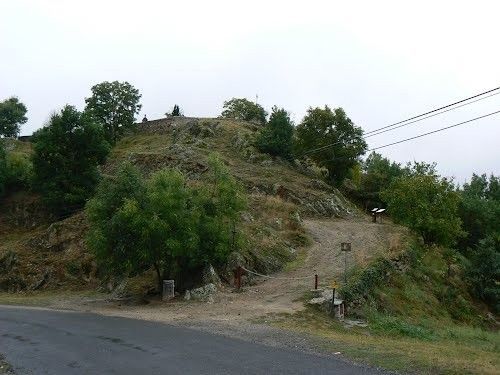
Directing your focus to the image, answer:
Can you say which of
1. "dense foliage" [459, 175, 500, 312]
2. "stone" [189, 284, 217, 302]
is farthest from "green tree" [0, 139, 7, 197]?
"dense foliage" [459, 175, 500, 312]

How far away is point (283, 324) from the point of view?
19797 mm

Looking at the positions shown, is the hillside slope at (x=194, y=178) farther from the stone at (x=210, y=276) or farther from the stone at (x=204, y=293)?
the stone at (x=204, y=293)

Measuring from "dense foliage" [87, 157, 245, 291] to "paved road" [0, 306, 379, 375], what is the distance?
5.59 m

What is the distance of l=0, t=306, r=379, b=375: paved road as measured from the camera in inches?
478

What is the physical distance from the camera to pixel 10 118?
79688 mm

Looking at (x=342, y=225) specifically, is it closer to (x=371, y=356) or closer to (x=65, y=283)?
(x=65, y=283)

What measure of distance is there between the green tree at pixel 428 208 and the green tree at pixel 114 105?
37.2 metres

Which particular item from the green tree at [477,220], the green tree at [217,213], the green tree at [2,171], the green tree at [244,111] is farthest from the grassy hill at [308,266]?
the green tree at [244,111]

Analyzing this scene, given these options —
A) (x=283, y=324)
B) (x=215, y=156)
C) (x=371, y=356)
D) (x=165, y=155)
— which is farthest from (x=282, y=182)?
(x=371, y=356)

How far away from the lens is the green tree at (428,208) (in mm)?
34594

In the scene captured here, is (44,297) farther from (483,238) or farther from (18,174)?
(483,238)

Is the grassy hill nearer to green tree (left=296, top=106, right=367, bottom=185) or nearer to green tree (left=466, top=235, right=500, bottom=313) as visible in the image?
green tree (left=466, top=235, right=500, bottom=313)

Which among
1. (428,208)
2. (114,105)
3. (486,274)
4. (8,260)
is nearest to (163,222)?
(8,260)

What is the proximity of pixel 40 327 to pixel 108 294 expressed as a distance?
1083 centimetres
